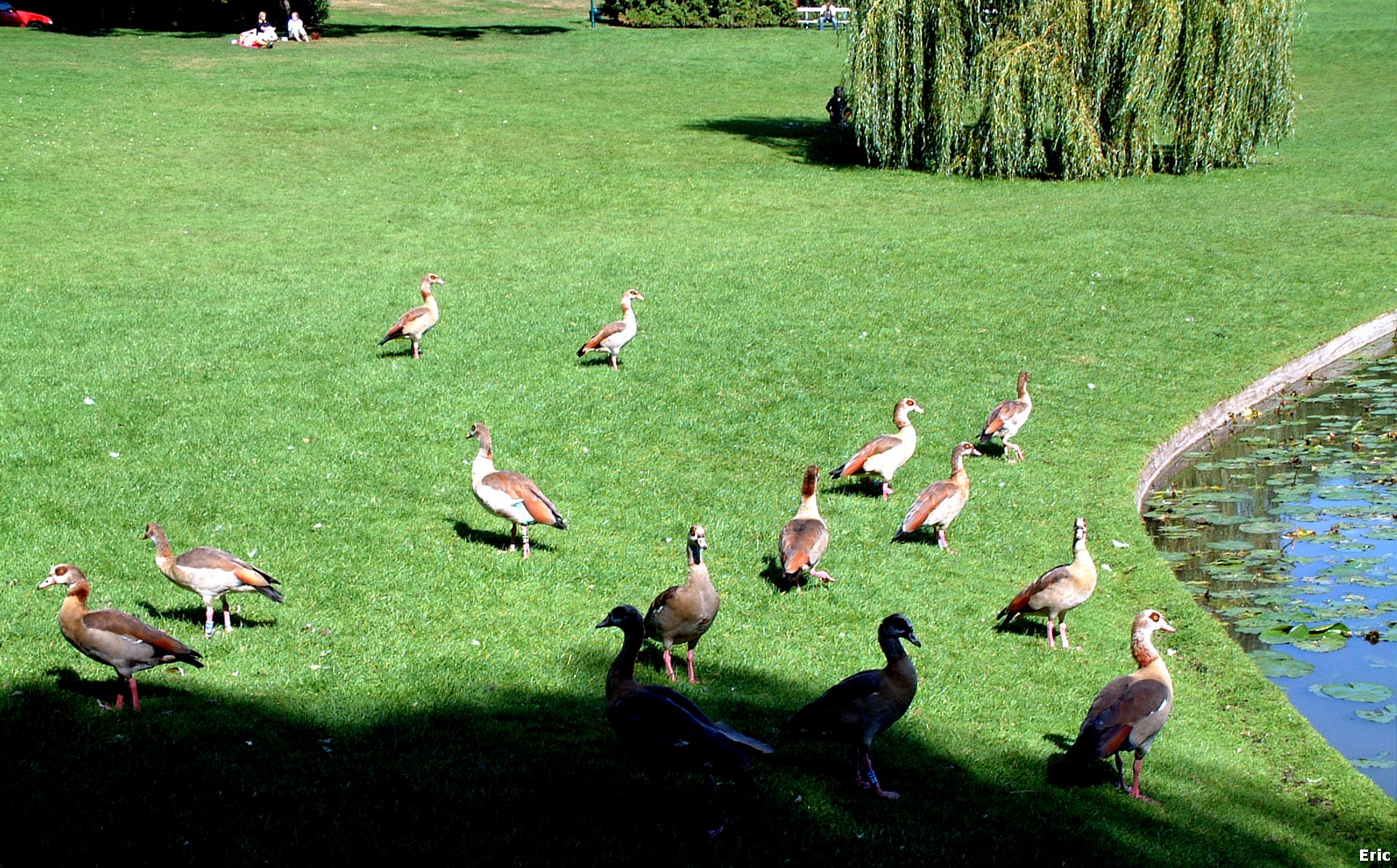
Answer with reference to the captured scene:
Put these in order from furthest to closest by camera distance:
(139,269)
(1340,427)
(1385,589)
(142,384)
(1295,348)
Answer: (139,269)
(1295,348)
(1340,427)
(142,384)
(1385,589)

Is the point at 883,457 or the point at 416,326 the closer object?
the point at 883,457

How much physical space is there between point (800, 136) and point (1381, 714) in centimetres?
3244

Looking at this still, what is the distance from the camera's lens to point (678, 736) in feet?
24.7

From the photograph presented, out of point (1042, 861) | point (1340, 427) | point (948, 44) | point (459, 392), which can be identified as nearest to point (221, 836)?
point (1042, 861)

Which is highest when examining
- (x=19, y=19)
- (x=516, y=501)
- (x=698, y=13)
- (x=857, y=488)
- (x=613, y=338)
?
(x=698, y=13)

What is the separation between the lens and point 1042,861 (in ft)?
26.0

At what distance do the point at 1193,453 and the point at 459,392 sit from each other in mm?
11003

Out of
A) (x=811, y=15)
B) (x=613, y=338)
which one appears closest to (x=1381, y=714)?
(x=613, y=338)

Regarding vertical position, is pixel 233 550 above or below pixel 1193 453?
above

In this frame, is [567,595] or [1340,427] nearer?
[567,595]

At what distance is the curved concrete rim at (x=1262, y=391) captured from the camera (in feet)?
57.0

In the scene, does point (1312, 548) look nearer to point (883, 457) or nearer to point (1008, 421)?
point (1008, 421)

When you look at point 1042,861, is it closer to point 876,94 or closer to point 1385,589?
point 1385,589

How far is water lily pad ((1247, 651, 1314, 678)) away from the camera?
12023 millimetres
